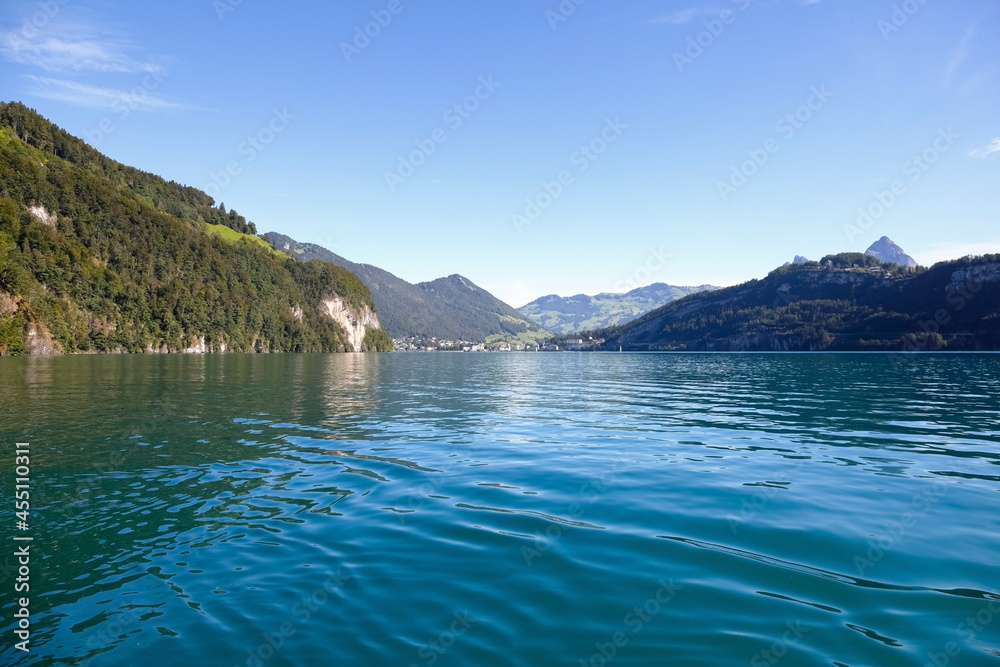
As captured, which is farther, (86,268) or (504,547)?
(86,268)

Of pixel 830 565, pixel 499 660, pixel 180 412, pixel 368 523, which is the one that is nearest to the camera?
pixel 499 660

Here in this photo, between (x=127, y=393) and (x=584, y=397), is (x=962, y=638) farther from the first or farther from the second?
(x=127, y=393)

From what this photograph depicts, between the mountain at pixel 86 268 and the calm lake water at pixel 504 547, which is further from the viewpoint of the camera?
the mountain at pixel 86 268

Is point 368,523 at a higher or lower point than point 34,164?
lower

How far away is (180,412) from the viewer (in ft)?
93.0

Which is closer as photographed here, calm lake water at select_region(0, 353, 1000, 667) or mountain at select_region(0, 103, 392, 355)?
calm lake water at select_region(0, 353, 1000, 667)

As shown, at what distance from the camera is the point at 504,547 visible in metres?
10.2

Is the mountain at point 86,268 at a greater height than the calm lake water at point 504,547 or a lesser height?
greater

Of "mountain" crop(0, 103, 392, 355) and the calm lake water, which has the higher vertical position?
"mountain" crop(0, 103, 392, 355)

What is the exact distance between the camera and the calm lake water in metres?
6.77

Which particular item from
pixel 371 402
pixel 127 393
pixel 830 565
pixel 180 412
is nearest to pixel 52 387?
pixel 127 393

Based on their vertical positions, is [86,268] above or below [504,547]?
above

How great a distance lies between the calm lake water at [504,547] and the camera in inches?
267

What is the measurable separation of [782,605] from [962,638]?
6.77 ft
